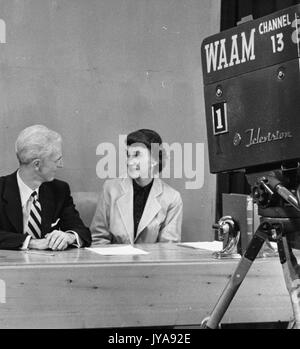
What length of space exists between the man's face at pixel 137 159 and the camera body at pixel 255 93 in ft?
6.37

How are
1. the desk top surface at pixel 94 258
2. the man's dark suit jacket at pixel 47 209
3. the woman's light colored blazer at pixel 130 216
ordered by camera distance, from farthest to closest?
1. the woman's light colored blazer at pixel 130 216
2. the man's dark suit jacket at pixel 47 209
3. the desk top surface at pixel 94 258

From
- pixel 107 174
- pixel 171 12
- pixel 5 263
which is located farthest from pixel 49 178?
pixel 171 12

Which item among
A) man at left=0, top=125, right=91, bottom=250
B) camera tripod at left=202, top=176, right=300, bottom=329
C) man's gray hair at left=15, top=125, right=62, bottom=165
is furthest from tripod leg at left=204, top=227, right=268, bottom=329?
man's gray hair at left=15, top=125, right=62, bottom=165

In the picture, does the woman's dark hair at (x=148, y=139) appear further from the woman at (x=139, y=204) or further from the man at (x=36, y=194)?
the man at (x=36, y=194)

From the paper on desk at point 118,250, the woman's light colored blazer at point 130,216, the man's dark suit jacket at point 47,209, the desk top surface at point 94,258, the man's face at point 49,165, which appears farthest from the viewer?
the woman's light colored blazer at point 130,216

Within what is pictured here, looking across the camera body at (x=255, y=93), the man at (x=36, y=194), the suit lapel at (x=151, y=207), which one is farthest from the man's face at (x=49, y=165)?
the camera body at (x=255, y=93)

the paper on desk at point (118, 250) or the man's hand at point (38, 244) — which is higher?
the man's hand at point (38, 244)

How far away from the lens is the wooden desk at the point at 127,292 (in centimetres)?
205

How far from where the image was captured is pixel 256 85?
1.33 meters

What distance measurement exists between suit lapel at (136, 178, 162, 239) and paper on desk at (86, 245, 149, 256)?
650 millimetres

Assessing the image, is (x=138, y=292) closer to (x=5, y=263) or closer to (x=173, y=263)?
(x=173, y=263)

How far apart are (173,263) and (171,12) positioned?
200 centimetres

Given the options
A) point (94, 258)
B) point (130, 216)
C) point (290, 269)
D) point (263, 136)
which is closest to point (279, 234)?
point (290, 269)

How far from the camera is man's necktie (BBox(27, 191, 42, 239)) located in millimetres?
2957
